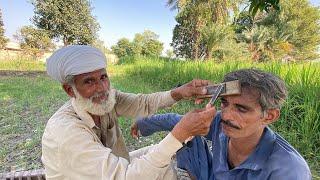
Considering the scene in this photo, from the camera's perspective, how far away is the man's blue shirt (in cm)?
170

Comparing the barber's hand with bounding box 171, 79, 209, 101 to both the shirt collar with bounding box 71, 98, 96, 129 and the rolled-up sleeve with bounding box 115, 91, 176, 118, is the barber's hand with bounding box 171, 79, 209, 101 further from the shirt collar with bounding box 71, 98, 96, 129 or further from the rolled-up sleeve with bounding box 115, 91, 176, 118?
the shirt collar with bounding box 71, 98, 96, 129

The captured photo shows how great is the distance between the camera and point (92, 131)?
6.62 feet

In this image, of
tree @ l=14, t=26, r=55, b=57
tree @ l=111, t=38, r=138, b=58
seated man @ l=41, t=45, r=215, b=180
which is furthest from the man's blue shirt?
tree @ l=111, t=38, r=138, b=58

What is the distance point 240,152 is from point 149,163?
0.67 meters

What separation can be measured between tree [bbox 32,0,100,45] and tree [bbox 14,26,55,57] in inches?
28.0

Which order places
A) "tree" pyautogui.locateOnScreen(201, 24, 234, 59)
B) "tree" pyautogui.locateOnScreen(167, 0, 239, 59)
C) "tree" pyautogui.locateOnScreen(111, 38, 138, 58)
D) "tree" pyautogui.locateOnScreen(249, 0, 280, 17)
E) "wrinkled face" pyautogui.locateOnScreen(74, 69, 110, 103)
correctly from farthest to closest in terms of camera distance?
"tree" pyautogui.locateOnScreen(111, 38, 138, 58), "tree" pyautogui.locateOnScreen(167, 0, 239, 59), "tree" pyautogui.locateOnScreen(201, 24, 234, 59), "wrinkled face" pyautogui.locateOnScreen(74, 69, 110, 103), "tree" pyautogui.locateOnScreen(249, 0, 280, 17)

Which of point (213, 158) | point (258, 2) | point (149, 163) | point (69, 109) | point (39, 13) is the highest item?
point (39, 13)

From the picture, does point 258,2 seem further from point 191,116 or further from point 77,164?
point 77,164

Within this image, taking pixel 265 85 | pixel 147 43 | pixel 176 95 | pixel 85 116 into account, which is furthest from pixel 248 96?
pixel 147 43

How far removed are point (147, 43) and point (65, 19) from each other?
23749 millimetres

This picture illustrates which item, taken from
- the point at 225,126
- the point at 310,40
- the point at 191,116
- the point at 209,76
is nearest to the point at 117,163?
the point at 191,116

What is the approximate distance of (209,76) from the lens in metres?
7.29

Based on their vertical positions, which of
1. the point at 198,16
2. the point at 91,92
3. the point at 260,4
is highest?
the point at 198,16

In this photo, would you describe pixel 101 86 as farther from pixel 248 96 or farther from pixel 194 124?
pixel 248 96
